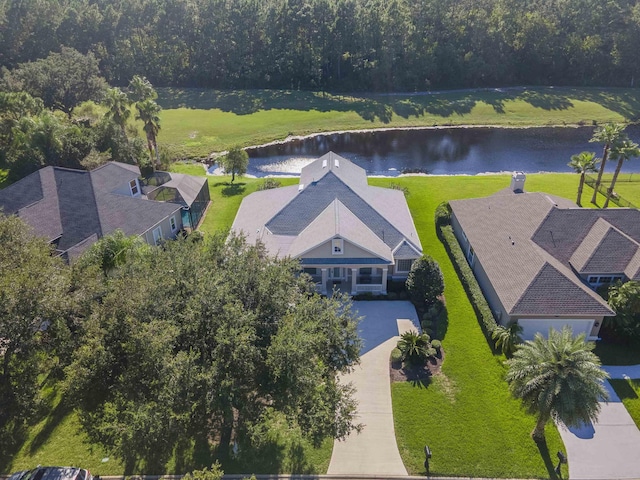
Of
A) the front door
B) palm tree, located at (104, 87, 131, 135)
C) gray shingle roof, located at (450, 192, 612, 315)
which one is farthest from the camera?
palm tree, located at (104, 87, 131, 135)

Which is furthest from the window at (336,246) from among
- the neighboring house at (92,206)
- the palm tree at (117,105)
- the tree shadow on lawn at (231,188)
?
the palm tree at (117,105)

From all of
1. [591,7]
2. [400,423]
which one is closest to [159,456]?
[400,423]

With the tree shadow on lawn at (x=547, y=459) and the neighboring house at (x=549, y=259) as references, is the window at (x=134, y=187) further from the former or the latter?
the tree shadow on lawn at (x=547, y=459)

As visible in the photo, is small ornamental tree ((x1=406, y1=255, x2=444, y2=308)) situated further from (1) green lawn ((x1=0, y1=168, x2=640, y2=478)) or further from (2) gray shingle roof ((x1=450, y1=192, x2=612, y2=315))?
(2) gray shingle roof ((x1=450, y1=192, x2=612, y2=315))

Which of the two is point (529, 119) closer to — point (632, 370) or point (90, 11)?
point (632, 370)

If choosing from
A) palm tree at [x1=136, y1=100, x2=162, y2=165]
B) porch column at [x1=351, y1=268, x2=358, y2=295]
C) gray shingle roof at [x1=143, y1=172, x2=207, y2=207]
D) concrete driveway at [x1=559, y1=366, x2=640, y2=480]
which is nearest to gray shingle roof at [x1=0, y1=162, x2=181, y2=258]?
gray shingle roof at [x1=143, y1=172, x2=207, y2=207]

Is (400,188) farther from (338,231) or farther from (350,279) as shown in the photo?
(338,231)
